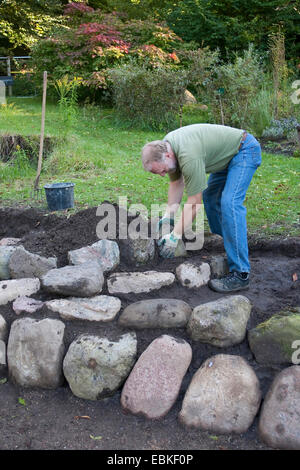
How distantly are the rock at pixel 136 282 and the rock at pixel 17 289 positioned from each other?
1.73 ft

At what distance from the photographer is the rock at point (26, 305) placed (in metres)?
3.17

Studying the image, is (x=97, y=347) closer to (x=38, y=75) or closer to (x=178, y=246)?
(x=178, y=246)

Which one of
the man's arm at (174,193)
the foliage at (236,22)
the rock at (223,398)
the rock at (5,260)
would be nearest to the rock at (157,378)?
the rock at (223,398)

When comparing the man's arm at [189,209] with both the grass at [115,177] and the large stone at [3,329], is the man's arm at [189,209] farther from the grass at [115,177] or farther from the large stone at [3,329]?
the large stone at [3,329]

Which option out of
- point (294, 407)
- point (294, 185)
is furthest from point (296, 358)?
point (294, 185)

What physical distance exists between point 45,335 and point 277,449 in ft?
5.02

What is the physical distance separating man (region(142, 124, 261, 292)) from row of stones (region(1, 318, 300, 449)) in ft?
2.23

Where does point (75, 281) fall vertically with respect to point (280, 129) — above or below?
below

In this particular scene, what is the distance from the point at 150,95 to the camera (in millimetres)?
9820

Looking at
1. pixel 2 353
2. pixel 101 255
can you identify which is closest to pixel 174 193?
pixel 101 255

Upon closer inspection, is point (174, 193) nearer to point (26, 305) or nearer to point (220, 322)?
point (220, 322)

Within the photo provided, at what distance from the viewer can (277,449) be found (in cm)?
249

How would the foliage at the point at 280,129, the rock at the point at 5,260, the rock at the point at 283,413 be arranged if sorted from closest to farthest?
1. the rock at the point at 283,413
2. the rock at the point at 5,260
3. the foliage at the point at 280,129

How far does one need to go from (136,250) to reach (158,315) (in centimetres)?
65
